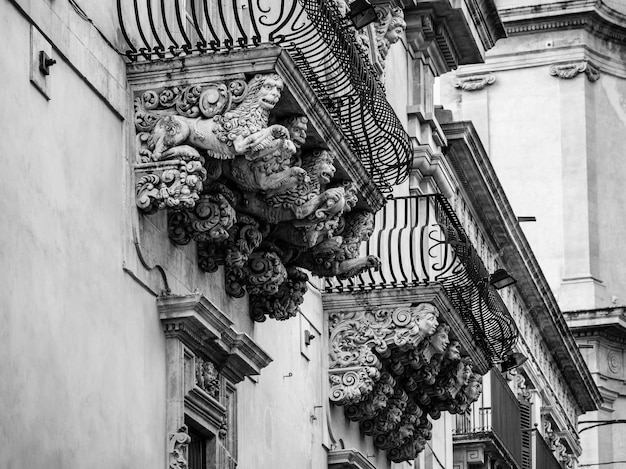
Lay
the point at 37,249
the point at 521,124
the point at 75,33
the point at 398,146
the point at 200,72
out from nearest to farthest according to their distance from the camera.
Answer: the point at 37,249, the point at 75,33, the point at 200,72, the point at 398,146, the point at 521,124

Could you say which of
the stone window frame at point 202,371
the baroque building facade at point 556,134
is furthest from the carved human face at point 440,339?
the baroque building facade at point 556,134

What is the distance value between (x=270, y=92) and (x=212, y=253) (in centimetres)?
168

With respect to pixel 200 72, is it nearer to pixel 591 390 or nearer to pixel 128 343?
pixel 128 343

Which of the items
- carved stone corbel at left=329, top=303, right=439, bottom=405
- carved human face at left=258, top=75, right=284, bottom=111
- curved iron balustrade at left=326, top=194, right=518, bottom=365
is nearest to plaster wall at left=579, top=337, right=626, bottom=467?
curved iron balustrade at left=326, top=194, right=518, bottom=365

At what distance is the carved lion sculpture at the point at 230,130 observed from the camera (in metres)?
14.8

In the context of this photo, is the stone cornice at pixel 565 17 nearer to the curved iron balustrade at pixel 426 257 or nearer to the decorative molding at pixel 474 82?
the decorative molding at pixel 474 82

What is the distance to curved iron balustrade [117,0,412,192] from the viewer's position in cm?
1509

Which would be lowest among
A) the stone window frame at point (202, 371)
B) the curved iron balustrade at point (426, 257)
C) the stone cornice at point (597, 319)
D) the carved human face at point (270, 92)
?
the stone window frame at point (202, 371)

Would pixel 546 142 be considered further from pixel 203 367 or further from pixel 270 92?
pixel 270 92

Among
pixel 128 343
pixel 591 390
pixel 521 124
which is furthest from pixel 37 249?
pixel 521 124

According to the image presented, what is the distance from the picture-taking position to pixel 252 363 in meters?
16.5

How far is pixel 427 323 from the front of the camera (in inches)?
806

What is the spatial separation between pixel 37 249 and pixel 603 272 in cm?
4133

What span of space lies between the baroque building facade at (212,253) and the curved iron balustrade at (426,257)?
0.18 feet
